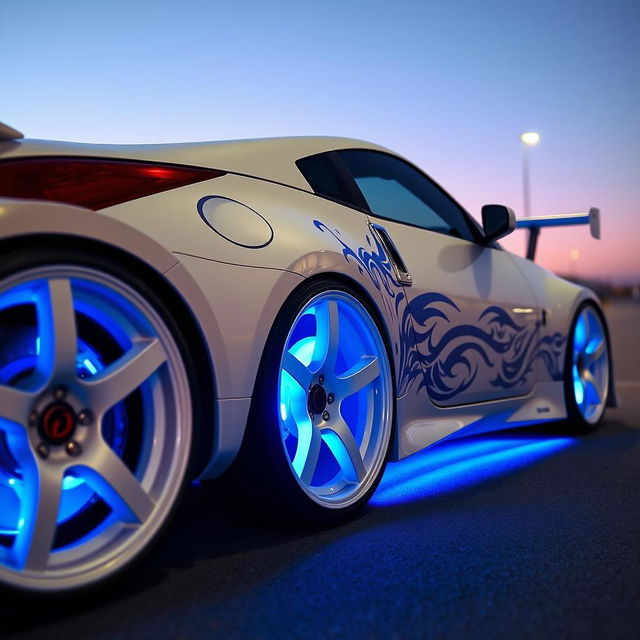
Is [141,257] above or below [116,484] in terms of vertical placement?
above

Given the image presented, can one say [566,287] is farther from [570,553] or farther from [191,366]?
[191,366]

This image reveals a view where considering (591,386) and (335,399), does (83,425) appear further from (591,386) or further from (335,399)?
(591,386)

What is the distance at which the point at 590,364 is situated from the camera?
5246 millimetres

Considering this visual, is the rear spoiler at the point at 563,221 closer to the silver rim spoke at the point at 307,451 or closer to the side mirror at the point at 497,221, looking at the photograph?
the side mirror at the point at 497,221

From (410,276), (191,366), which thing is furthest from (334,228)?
(191,366)

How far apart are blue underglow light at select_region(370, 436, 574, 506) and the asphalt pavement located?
0.03 m

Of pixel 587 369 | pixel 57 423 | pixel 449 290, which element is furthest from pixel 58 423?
pixel 587 369

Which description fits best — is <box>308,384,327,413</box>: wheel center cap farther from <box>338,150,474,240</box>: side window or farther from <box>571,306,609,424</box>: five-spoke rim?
<box>571,306,609,424</box>: five-spoke rim

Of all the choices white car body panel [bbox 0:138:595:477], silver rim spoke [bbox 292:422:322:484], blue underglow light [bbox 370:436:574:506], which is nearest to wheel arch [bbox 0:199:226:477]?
white car body panel [bbox 0:138:595:477]

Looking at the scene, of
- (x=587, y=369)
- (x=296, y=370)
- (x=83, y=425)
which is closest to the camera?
(x=83, y=425)

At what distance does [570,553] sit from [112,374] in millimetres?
1426

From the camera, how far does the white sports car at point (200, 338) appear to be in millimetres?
1821

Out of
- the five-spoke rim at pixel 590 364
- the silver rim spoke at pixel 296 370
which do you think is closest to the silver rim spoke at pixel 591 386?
the five-spoke rim at pixel 590 364

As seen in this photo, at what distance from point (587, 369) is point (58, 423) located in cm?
413
